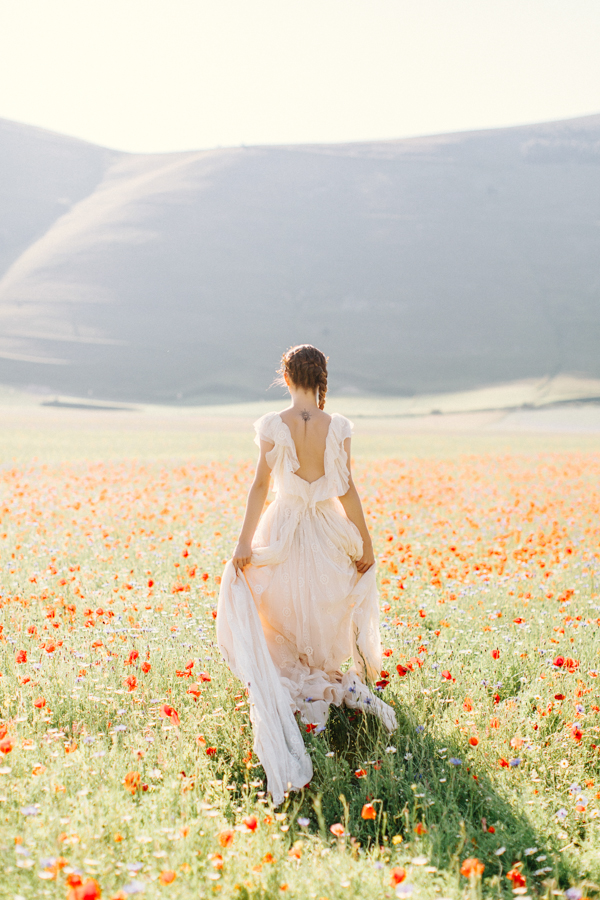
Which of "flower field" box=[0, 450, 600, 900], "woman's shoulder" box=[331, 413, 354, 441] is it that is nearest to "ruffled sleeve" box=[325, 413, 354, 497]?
"woman's shoulder" box=[331, 413, 354, 441]

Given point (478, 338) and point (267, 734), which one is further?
point (478, 338)

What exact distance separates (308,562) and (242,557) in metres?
0.48

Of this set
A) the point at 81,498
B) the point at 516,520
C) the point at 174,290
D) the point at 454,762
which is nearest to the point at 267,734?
the point at 454,762

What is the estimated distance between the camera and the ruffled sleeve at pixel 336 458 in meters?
5.11

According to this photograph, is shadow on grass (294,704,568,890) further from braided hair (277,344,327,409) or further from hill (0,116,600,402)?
hill (0,116,600,402)

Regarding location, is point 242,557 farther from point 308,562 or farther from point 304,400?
point 304,400

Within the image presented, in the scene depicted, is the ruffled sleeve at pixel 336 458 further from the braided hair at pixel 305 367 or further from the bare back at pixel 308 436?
the braided hair at pixel 305 367

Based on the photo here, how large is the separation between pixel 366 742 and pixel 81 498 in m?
10.6

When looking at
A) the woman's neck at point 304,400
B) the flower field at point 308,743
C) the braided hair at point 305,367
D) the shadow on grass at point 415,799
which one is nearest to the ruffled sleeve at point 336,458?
the woman's neck at point 304,400

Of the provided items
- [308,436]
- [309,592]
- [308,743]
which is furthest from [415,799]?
[308,436]

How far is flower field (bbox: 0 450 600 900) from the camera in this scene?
3227 millimetres

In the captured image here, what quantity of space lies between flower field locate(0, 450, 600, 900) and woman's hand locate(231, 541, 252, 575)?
795mm

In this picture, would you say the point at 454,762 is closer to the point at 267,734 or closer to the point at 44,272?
the point at 267,734

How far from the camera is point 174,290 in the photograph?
147250mm
